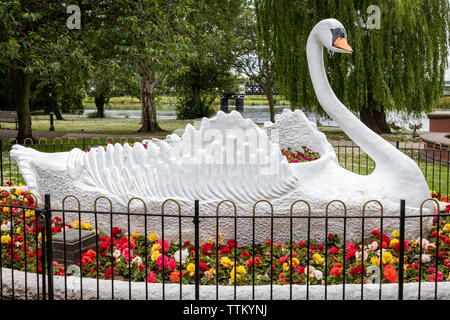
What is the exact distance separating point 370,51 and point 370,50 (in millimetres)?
35

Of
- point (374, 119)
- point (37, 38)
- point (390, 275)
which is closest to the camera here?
point (390, 275)

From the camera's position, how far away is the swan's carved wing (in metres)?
4.69

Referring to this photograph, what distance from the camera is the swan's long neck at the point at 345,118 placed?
16.4 ft

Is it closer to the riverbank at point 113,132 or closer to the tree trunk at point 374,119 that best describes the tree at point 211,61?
the riverbank at point 113,132

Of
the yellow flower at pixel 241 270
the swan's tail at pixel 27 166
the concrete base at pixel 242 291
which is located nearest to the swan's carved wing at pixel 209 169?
the swan's tail at pixel 27 166

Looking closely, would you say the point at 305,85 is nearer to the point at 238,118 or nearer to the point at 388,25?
the point at 388,25

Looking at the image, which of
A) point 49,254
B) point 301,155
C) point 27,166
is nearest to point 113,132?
point 301,155

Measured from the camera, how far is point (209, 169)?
4742mm

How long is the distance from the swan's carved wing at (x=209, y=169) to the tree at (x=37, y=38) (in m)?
5.59

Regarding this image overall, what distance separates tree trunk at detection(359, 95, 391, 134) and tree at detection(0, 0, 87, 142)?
38.8 ft

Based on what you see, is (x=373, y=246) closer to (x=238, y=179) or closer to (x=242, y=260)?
(x=242, y=260)

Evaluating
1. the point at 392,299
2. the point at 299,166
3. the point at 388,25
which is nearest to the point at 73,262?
the point at 299,166

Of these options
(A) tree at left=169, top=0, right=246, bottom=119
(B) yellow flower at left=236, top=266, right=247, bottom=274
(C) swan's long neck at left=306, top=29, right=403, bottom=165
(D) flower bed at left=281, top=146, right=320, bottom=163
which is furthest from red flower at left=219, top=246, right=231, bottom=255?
(A) tree at left=169, top=0, right=246, bottom=119

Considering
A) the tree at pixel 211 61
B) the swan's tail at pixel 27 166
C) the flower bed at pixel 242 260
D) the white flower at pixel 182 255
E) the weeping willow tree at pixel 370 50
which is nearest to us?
the flower bed at pixel 242 260
